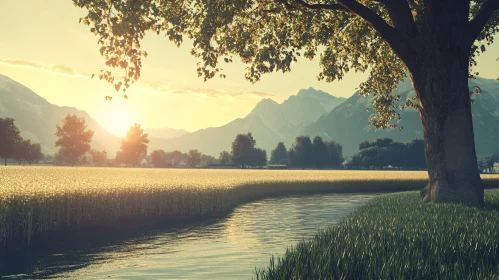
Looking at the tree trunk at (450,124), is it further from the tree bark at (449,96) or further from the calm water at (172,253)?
the calm water at (172,253)

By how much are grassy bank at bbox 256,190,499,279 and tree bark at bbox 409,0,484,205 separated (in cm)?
853

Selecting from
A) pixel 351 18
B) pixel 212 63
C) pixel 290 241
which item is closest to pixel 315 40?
pixel 351 18

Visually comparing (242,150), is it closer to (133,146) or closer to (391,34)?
(133,146)

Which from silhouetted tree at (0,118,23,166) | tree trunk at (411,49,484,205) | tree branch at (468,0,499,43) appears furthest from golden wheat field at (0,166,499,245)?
silhouetted tree at (0,118,23,166)

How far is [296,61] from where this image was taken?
28672 millimetres

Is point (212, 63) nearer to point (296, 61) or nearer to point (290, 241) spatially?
point (296, 61)

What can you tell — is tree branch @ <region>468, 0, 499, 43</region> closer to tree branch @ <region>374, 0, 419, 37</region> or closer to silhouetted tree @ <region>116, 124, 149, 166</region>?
tree branch @ <region>374, 0, 419, 37</region>

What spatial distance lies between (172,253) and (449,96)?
14164 millimetres

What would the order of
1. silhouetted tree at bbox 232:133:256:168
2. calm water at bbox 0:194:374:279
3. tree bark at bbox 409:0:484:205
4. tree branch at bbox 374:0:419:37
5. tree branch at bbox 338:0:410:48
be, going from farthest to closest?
silhouetted tree at bbox 232:133:256:168 → tree branch at bbox 374:0:419:37 → tree branch at bbox 338:0:410:48 → tree bark at bbox 409:0:484:205 → calm water at bbox 0:194:374:279

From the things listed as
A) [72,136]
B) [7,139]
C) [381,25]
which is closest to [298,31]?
[381,25]

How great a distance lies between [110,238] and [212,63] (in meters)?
10.1

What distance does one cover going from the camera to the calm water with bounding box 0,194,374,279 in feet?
50.7

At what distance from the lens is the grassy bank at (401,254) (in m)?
8.77

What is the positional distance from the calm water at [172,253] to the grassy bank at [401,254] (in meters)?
3.99
